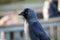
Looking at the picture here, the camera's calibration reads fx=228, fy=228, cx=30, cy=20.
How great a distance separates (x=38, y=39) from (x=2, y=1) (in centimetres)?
328

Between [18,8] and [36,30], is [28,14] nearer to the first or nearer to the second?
[36,30]

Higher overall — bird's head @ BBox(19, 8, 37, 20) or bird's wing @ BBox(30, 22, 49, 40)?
bird's head @ BBox(19, 8, 37, 20)

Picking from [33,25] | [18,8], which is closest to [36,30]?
[33,25]

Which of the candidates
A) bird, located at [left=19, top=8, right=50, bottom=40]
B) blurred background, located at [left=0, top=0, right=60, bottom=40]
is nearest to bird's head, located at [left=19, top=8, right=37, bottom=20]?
bird, located at [left=19, top=8, right=50, bottom=40]

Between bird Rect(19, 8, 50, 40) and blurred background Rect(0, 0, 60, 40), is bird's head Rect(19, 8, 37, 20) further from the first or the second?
blurred background Rect(0, 0, 60, 40)

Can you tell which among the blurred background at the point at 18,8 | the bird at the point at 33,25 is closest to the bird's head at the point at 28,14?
the bird at the point at 33,25

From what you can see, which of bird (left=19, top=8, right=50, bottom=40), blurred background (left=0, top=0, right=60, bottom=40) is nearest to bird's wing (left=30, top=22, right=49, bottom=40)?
bird (left=19, top=8, right=50, bottom=40)

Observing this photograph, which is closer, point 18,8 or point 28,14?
point 28,14

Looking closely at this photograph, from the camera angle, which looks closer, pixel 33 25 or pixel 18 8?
pixel 33 25

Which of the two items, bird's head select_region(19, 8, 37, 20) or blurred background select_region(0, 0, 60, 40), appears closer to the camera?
bird's head select_region(19, 8, 37, 20)

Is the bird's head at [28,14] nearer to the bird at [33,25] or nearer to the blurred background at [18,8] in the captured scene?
the bird at [33,25]

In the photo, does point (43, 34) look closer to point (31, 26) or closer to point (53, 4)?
point (31, 26)

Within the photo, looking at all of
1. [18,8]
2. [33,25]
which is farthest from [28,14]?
[18,8]

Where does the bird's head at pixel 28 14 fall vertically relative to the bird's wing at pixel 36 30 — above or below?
above
